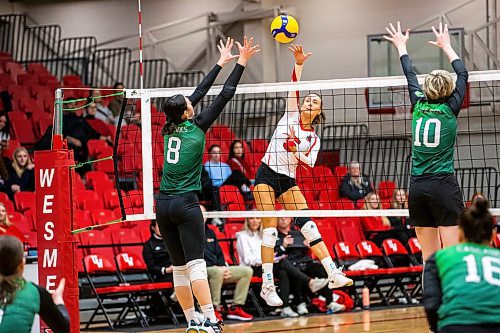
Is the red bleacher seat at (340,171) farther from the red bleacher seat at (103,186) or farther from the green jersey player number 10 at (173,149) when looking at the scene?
the green jersey player number 10 at (173,149)

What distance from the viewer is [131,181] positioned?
677 inches

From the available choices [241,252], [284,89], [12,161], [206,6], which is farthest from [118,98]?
[284,89]

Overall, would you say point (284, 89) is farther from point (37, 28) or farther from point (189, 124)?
point (37, 28)

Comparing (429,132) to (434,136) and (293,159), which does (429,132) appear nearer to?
(434,136)

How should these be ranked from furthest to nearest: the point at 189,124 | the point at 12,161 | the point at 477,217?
the point at 12,161, the point at 189,124, the point at 477,217

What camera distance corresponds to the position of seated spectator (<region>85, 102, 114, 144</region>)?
60.6 feet

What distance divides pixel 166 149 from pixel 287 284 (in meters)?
5.21

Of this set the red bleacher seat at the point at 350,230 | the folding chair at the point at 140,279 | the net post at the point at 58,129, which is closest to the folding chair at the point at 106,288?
the folding chair at the point at 140,279

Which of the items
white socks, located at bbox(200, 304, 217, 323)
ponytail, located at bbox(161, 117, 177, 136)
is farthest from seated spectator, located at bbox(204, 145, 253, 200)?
white socks, located at bbox(200, 304, 217, 323)

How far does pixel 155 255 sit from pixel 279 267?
181cm

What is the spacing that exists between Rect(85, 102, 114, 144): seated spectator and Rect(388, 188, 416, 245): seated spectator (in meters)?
5.58

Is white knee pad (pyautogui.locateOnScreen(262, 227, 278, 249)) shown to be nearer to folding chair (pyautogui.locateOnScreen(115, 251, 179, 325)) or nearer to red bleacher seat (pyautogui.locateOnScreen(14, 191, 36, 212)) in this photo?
folding chair (pyautogui.locateOnScreen(115, 251, 179, 325))

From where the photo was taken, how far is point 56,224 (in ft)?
30.5

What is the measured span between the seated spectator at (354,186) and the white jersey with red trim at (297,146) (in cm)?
583
